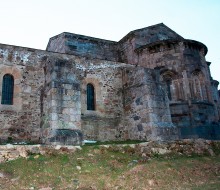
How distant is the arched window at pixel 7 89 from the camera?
1113 centimetres

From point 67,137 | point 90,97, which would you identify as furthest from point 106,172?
point 90,97

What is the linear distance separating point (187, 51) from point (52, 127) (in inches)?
369

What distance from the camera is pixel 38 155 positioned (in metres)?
7.85

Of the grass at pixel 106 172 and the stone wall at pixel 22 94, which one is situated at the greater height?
the stone wall at pixel 22 94

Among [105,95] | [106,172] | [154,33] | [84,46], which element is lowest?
[106,172]

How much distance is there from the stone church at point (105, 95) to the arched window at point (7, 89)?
4cm

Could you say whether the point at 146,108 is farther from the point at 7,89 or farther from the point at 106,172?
the point at 7,89

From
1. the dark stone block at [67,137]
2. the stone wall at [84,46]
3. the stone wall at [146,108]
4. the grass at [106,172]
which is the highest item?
the stone wall at [84,46]

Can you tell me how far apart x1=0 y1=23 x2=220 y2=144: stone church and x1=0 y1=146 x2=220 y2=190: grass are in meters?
1.62

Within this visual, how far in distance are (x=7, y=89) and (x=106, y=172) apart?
244 inches

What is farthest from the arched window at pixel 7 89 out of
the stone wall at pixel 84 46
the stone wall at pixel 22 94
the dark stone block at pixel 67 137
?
the stone wall at pixel 84 46

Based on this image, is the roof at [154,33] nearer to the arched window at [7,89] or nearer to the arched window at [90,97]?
the arched window at [90,97]

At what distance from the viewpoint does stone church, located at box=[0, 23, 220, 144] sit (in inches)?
402

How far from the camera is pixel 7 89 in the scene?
37.0 ft
